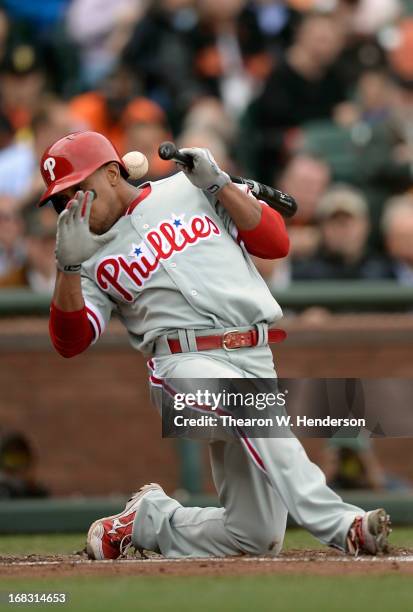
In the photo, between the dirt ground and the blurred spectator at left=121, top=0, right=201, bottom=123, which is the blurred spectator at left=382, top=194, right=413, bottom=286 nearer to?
the blurred spectator at left=121, top=0, right=201, bottom=123

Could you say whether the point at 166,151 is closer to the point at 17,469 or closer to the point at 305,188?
the point at 17,469

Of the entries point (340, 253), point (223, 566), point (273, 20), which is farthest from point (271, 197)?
point (273, 20)

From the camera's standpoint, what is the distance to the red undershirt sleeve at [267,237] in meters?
5.09

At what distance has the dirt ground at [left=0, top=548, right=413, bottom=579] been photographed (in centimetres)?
457

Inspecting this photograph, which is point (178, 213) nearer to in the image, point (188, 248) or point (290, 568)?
point (188, 248)

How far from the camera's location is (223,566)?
4777 millimetres

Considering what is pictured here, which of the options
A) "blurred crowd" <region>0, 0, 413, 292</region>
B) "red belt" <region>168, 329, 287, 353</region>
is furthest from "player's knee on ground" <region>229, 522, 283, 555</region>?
"blurred crowd" <region>0, 0, 413, 292</region>

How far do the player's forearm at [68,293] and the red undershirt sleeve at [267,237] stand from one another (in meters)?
0.67

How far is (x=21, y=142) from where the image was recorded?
33.2ft

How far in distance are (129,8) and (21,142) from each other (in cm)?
167

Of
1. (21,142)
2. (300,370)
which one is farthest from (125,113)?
(300,370)

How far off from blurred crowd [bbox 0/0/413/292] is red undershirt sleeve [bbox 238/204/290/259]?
3448mm

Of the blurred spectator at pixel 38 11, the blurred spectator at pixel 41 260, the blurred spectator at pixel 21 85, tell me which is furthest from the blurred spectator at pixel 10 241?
the blurred spectator at pixel 38 11

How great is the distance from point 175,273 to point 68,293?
412mm
